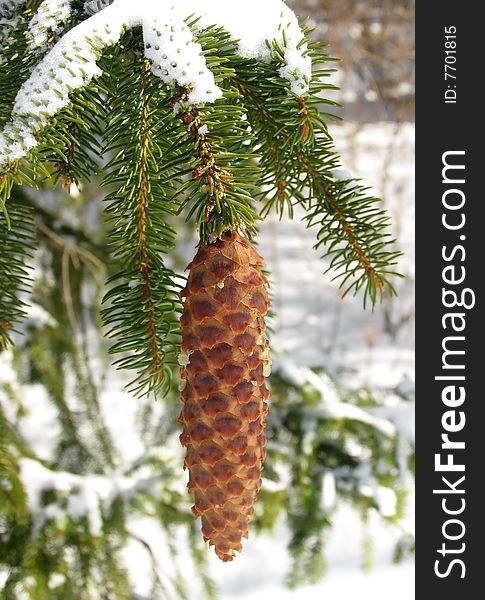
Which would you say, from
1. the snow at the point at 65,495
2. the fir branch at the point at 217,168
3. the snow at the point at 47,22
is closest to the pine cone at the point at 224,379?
the fir branch at the point at 217,168

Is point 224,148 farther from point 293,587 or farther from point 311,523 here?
point 293,587

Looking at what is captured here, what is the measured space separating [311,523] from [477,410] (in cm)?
33

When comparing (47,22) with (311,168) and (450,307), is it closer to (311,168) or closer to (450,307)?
(311,168)

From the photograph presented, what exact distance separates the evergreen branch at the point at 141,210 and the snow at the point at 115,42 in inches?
0.9

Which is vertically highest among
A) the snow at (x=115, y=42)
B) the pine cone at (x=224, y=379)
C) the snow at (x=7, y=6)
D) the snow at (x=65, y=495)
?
the snow at (x=7, y=6)

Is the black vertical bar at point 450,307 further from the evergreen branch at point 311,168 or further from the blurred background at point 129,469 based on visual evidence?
the evergreen branch at point 311,168

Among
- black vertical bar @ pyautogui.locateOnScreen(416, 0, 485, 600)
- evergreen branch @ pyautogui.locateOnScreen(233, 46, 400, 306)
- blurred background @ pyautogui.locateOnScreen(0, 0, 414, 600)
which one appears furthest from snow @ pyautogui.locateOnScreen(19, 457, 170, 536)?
evergreen branch @ pyautogui.locateOnScreen(233, 46, 400, 306)

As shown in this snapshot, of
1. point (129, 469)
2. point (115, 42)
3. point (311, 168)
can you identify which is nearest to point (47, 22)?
point (115, 42)

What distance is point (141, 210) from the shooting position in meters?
0.42

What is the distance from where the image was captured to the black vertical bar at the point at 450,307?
3.15ft

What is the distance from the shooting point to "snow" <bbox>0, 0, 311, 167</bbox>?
0.34m

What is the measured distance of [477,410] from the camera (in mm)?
972

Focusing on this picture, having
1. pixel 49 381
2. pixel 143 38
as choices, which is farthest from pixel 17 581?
pixel 143 38

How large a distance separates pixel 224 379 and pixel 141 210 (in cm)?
12
